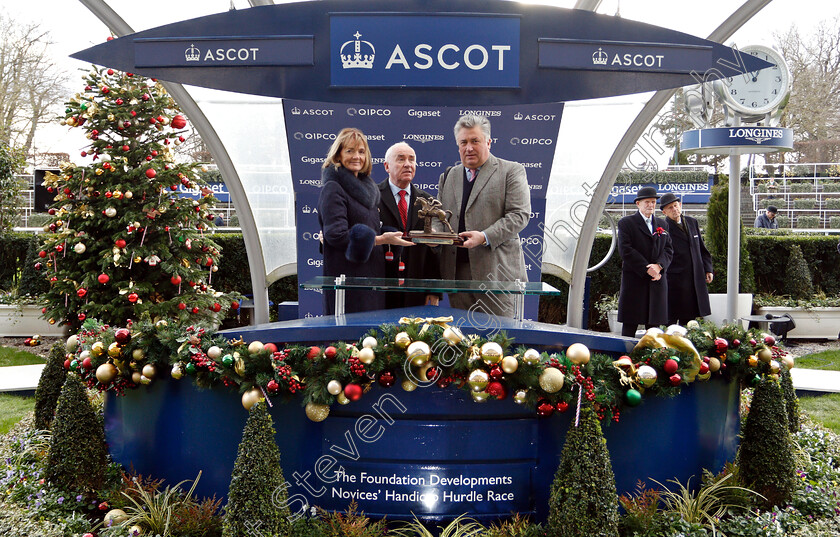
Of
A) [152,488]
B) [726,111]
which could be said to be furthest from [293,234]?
[726,111]

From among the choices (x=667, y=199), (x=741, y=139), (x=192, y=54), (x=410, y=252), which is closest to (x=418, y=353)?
(x=192, y=54)

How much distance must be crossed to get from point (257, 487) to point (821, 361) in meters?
8.97

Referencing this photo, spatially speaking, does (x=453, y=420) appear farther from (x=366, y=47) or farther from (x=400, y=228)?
(x=400, y=228)

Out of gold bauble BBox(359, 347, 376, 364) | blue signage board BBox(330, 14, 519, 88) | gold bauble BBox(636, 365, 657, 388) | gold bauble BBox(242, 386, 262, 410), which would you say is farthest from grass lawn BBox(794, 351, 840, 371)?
gold bauble BBox(242, 386, 262, 410)

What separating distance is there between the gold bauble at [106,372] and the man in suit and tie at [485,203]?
129 inches

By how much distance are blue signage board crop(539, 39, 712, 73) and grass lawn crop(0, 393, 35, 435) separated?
5288mm

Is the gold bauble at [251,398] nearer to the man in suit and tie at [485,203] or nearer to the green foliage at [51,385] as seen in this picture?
the green foliage at [51,385]

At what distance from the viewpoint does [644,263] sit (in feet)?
26.6

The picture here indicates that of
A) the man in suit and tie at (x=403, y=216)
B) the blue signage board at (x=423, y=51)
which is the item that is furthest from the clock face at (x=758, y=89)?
the blue signage board at (x=423, y=51)

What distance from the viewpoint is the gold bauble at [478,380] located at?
3740mm

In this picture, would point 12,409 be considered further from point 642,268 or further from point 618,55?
point 642,268

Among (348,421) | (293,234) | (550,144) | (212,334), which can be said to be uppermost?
(550,144)

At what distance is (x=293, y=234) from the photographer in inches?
351

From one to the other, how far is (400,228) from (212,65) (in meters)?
3.00
